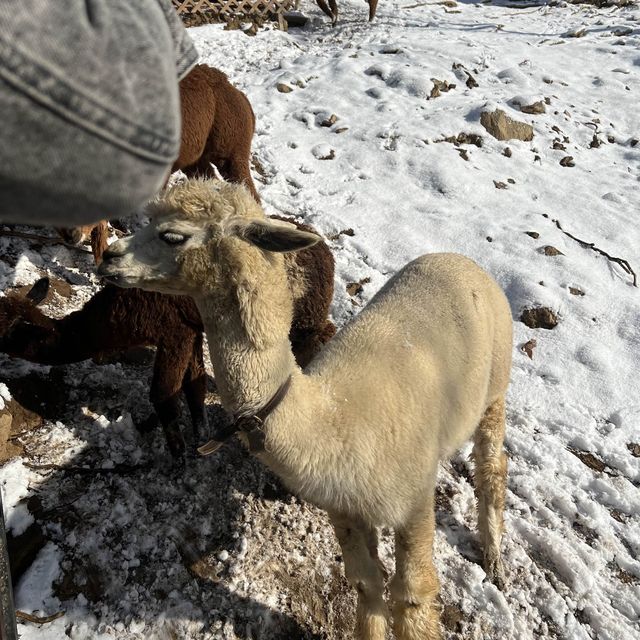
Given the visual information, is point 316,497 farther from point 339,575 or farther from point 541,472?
point 541,472

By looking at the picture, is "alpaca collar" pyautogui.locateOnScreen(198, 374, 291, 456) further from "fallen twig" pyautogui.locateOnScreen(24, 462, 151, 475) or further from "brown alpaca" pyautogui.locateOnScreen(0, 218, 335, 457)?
"fallen twig" pyautogui.locateOnScreen(24, 462, 151, 475)

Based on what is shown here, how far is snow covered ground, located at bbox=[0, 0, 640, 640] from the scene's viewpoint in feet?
8.61

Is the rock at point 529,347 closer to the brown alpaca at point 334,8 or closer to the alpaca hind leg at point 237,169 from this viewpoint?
the alpaca hind leg at point 237,169

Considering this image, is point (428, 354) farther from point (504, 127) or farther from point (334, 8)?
point (334, 8)

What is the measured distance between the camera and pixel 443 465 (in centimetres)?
349

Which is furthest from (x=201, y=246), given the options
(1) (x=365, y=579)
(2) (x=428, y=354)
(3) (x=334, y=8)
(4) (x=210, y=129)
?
(3) (x=334, y=8)

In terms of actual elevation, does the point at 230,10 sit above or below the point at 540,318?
above

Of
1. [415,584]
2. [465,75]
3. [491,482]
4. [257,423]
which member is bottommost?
[491,482]

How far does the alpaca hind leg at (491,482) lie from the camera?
2.93 m

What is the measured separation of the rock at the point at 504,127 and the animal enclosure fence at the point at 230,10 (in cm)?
637

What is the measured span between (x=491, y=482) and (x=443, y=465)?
0.49 m

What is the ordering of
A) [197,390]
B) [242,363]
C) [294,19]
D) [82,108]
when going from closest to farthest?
[82,108] → [242,363] → [197,390] → [294,19]

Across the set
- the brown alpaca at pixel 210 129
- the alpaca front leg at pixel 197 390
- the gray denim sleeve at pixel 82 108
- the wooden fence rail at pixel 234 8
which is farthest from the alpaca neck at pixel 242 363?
the wooden fence rail at pixel 234 8

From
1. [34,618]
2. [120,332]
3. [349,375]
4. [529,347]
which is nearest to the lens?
[349,375]
